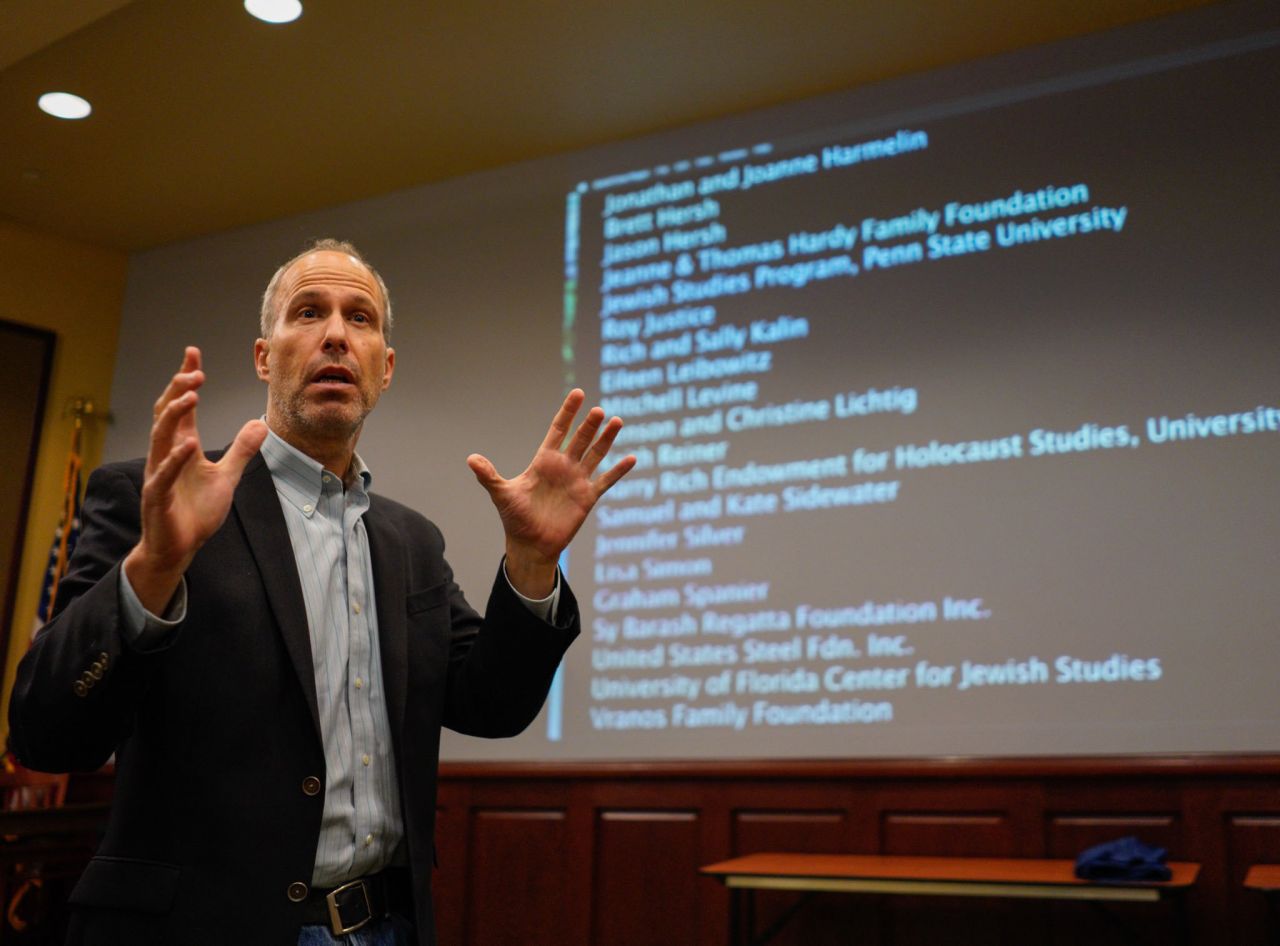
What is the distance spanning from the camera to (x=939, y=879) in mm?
2920

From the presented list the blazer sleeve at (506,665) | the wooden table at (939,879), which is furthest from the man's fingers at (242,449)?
the wooden table at (939,879)

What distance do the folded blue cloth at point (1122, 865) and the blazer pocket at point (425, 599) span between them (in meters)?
1.96

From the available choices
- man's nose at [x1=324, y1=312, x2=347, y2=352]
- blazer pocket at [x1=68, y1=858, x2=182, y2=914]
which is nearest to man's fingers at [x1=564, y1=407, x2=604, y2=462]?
man's nose at [x1=324, y1=312, x2=347, y2=352]

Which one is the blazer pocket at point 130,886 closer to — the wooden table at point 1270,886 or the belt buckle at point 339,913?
the belt buckle at point 339,913

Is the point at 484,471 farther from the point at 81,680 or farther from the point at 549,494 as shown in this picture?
the point at 81,680

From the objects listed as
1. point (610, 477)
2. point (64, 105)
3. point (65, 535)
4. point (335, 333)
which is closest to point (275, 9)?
point (64, 105)

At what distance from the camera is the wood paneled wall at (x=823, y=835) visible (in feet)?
10.8

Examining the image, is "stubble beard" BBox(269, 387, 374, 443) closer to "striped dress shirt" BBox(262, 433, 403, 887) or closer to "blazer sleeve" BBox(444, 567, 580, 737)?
A: "striped dress shirt" BBox(262, 433, 403, 887)

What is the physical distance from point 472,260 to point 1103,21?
251 centimetres

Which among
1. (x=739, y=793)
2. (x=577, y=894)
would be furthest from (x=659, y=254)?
(x=577, y=894)

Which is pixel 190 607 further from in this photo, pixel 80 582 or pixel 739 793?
pixel 739 793

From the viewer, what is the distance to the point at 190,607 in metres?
1.36

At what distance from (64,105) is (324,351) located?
3.63 meters

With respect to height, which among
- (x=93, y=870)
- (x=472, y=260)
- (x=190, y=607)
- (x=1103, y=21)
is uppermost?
(x=1103, y=21)
